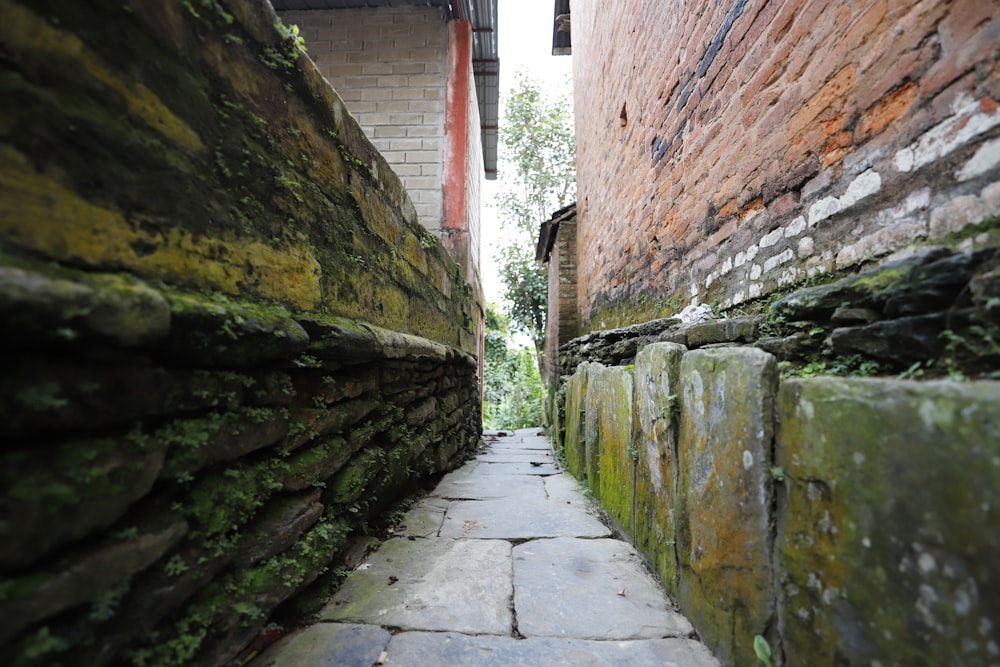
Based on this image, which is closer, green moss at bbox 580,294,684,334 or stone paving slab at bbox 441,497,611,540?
stone paving slab at bbox 441,497,611,540

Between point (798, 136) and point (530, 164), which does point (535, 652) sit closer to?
point (798, 136)

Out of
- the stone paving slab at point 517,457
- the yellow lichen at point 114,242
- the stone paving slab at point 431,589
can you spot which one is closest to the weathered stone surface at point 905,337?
the stone paving slab at point 431,589

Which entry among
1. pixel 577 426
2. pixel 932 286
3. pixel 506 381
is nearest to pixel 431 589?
pixel 932 286

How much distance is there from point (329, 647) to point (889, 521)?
4.86 feet

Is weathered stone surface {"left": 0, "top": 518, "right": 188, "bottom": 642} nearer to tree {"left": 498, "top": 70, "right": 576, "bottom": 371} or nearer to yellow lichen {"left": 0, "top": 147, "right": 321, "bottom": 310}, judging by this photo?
yellow lichen {"left": 0, "top": 147, "right": 321, "bottom": 310}

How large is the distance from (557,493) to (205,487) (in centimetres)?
253

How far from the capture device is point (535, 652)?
1.36 m

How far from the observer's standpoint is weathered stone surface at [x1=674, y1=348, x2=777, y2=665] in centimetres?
114

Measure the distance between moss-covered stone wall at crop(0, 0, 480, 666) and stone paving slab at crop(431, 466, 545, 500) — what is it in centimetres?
141

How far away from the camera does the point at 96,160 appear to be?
0.86m

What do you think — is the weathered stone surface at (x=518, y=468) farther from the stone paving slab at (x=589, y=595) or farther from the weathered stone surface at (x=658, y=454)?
the weathered stone surface at (x=658, y=454)

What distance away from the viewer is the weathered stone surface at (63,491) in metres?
0.67

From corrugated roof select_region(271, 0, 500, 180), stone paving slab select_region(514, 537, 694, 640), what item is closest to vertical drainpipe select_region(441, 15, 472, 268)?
corrugated roof select_region(271, 0, 500, 180)

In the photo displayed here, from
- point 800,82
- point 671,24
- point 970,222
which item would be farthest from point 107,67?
point 671,24
